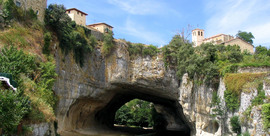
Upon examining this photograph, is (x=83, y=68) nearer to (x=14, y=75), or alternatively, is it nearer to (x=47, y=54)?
(x=47, y=54)

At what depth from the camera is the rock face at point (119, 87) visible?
24797 mm

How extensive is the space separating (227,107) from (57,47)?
16.5m

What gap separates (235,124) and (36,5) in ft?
66.9

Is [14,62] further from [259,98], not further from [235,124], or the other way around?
[235,124]

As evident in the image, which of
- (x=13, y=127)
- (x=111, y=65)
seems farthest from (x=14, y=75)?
(x=111, y=65)

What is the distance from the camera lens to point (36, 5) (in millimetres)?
23297

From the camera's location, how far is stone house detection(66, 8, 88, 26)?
108ft

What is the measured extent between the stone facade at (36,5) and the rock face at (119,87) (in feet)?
12.4

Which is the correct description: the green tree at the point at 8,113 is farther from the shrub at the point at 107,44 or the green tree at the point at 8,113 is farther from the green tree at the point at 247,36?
the green tree at the point at 247,36

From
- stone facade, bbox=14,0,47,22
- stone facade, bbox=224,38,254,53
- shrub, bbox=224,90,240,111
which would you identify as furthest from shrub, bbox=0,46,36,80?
stone facade, bbox=224,38,254,53

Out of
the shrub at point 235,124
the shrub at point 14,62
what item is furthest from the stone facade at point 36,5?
the shrub at point 235,124

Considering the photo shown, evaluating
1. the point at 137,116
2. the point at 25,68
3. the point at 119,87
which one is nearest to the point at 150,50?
the point at 119,87

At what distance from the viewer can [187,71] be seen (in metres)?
28.6

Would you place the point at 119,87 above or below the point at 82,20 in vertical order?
below
